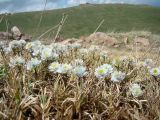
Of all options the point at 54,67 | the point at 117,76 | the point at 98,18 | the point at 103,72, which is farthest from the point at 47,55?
the point at 98,18

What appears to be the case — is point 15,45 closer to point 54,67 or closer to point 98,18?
point 54,67

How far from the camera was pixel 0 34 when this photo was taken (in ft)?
61.0

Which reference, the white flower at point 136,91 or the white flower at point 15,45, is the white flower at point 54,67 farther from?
the white flower at point 15,45

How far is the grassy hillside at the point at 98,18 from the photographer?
72.9m

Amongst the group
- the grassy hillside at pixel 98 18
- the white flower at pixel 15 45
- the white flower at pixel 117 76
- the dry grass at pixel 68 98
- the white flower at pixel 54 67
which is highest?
the white flower at pixel 15 45

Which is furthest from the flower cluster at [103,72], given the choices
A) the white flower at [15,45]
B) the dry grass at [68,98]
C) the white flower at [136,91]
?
the white flower at [15,45]

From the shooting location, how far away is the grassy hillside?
72.9 meters

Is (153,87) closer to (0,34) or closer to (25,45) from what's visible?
(25,45)

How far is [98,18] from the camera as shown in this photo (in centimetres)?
8150

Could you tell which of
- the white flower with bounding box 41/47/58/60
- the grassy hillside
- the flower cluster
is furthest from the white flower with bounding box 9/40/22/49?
the grassy hillside

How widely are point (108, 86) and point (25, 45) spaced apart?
1.80 metres

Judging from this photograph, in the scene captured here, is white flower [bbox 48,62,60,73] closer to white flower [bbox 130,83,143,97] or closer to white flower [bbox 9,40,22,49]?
white flower [bbox 130,83,143,97]

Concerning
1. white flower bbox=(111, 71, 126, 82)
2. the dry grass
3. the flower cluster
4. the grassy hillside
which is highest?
the flower cluster

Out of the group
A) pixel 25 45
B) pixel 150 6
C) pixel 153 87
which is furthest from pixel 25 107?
pixel 150 6
